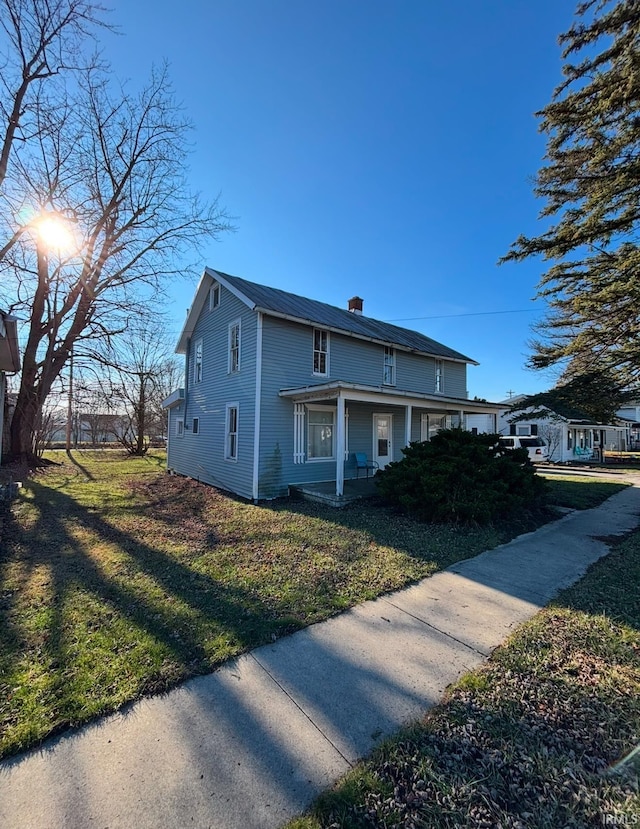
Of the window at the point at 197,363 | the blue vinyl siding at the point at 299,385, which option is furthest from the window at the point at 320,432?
the window at the point at 197,363

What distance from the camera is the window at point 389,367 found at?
43.7 feet

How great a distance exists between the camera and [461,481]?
7.73 m

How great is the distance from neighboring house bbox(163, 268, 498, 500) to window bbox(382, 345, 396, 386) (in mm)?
37

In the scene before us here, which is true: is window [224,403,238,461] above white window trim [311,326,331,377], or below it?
below

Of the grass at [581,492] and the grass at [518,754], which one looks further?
the grass at [581,492]

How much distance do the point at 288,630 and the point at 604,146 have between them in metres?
8.93

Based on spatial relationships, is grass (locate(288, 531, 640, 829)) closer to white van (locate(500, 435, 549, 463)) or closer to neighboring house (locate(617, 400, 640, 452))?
white van (locate(500, 435, 549, 463))

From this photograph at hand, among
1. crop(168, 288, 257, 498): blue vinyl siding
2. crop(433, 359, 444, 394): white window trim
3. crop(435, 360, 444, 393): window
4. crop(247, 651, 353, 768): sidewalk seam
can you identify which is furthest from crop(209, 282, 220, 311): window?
crop(247, 651, 353, 768): sidewalk seam

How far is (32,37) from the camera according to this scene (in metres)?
10.5

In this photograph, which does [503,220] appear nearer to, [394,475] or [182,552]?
[394,475]

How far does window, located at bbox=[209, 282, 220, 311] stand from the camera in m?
12.7

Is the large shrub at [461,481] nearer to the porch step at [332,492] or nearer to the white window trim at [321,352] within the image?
the porch step at [332,492]

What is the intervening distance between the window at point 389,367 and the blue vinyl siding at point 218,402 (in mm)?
5130

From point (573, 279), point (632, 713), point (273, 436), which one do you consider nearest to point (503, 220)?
point (573, 279)
